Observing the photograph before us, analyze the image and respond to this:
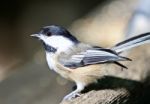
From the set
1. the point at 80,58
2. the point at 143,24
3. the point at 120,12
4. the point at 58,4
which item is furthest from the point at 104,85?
the point at 58,4

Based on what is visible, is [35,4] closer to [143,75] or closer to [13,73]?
[13,73]

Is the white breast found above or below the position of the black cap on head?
below

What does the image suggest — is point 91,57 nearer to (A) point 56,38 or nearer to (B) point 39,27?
→ (A) point 56,38

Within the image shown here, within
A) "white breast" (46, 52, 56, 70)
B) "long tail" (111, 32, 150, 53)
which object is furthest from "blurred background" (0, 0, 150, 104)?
"long tail" (111, 32, 150, 53)

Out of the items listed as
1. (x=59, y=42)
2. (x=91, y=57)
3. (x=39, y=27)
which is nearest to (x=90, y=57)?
(x=91, y=57)

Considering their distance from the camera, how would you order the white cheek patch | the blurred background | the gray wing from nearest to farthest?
the gray wing < the white cheek patch < the blurred background

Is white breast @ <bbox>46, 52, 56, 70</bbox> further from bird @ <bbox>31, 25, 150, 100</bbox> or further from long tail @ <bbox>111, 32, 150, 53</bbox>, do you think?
long tail @ <bbox>111, 32, 150, 53</bbox>
